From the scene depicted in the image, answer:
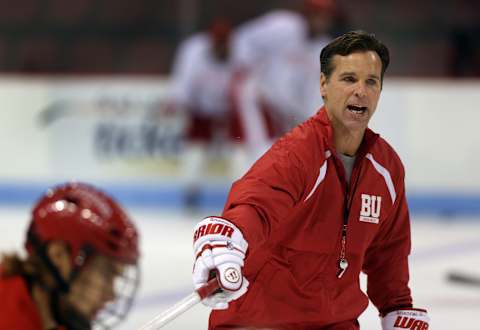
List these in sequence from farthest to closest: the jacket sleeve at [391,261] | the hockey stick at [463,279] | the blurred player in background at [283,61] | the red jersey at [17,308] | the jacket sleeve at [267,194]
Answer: the blurred player in background at [283,61] → the hockey stick at [463,279] → the jacket sleeve at [391,261] → the jacket sleeve at [267,194] → the red jersey at [17,308]

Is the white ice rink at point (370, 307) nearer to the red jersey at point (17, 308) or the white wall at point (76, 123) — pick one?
the white wall at point (76, 123)

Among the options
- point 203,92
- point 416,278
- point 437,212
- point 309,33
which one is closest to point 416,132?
point 437,212

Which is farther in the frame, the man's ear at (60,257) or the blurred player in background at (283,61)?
the blurred player in background at (283,61)

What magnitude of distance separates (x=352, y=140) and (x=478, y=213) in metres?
5.53

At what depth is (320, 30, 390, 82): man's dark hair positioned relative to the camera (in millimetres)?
2453

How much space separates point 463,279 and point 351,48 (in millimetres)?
2937

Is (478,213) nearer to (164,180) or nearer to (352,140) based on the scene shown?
(164,180)

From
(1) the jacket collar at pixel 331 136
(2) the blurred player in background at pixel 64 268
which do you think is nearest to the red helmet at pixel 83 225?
(2) the blurred player in background at pixel 64 268

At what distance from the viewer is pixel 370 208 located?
2.53 metres

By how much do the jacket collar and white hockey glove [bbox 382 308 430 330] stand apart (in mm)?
473

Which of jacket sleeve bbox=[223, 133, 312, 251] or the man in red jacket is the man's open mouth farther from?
jacket sleeve bbox=[223, 133, 312, 251]

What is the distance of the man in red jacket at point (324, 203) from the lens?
2381mm

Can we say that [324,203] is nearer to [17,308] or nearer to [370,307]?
[17,308]

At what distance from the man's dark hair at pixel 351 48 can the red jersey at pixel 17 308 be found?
37.8 inches
